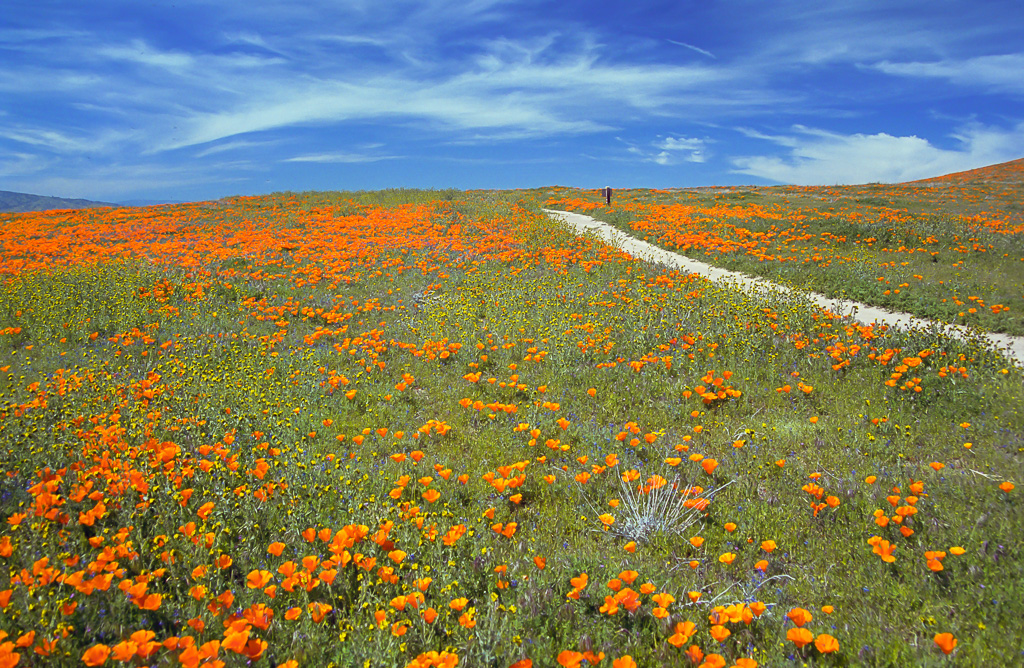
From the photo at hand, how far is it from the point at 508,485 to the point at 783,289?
397 inches

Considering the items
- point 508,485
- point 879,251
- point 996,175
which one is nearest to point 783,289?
point 879,251

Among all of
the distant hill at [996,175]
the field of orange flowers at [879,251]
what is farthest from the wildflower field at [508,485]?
the distant hill at [996,175]

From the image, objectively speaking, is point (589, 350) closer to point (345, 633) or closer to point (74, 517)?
point (345, 633)

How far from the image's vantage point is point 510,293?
35.4ft

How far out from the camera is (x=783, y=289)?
37.2ft

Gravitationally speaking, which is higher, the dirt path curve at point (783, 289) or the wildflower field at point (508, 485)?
the dirt path curve at point (783, 289)

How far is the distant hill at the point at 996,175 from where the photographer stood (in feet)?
142

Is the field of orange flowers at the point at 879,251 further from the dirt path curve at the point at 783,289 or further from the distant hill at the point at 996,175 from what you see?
the distant hill at the point at 996,175

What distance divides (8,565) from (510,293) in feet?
28.5

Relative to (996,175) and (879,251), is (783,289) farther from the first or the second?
(996,175)

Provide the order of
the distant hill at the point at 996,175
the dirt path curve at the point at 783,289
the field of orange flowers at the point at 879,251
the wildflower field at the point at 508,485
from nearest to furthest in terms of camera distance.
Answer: the wildflower field at the point at 508,485 < the dirt path curve at the point at 783,289 < the field of orange flowers at the point at 879,251 < the distant hill at the point at 996,175

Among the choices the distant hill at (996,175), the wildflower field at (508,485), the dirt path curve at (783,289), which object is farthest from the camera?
the distant hill at (996,175)

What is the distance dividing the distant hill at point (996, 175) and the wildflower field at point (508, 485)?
48894 millimetres

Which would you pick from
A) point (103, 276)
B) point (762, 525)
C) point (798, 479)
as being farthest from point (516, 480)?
point (103, 276)
